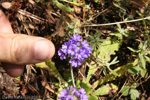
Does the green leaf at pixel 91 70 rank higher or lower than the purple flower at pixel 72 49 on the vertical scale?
lower

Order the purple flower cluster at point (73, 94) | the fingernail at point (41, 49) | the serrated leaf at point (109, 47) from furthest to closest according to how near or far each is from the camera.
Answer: the serrated leaf at point (109, 47) → the purple flower cluster at point (73, 94) → the fingernail at point (41, 49)

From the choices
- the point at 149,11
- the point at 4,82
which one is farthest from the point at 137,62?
the point at 4,82

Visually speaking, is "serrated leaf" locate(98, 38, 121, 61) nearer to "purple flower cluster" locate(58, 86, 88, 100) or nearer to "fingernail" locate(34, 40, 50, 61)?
"purple flower cluster" locate(58, 86, 88, 100)

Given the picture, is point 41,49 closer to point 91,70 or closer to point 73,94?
point 73,94

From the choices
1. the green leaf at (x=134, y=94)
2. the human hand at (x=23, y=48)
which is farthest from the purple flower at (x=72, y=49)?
the green leaf at (x=134, y=94)

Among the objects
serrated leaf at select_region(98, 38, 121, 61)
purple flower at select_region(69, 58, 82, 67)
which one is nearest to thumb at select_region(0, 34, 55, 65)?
purple flower at select_region(69, 58, 82, 67)

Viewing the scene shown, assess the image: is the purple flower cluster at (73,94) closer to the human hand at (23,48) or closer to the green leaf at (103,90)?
the green leaf at (103,90)

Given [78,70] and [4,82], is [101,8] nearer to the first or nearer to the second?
[78,70]

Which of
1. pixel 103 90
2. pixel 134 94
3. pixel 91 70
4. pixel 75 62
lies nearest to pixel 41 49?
pixel 75 62
